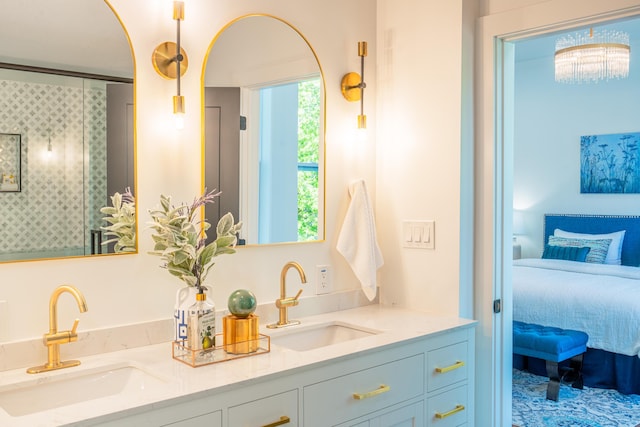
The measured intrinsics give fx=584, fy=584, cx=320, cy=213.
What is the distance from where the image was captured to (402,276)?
256 cm

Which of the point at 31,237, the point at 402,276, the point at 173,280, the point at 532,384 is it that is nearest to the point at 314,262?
the point at 402,276

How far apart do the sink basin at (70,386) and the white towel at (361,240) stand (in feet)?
3.52

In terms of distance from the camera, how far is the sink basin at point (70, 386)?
1.49 meters

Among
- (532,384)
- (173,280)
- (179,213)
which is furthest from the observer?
(532,384)

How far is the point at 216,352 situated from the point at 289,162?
863 mm

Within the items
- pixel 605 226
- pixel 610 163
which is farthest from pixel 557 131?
pixel 605 226

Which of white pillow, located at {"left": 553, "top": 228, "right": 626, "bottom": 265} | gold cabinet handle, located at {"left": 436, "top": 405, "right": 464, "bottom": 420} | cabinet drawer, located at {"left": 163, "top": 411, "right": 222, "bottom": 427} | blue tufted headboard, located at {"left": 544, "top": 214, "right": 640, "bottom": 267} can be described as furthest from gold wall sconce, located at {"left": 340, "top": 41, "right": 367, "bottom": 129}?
blue tufted headboard, located at {"left": 544, "top": 214, "right": 640, "bottom": 267}

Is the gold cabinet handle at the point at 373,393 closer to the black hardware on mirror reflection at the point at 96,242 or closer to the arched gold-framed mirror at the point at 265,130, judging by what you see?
the arched gold-framed mirror at the point at 265,130

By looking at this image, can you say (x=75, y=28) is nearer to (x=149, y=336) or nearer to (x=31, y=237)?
(x=31, y=237)

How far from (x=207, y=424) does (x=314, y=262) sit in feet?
3.43

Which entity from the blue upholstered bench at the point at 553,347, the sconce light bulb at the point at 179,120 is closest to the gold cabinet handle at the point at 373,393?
the sconce light bulb at the point at 179,120

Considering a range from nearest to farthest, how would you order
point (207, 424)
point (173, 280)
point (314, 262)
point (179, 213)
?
point (207, 424)
point (179, 213)
point (173, 280)
point (314, 262)

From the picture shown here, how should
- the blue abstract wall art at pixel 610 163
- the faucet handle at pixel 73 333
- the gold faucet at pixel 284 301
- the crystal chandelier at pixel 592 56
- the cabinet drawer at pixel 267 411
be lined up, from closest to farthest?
the cabinet drawer at pixel 267 411, the faucet handle at pixel 73 333, the gold faucet at pixel 284 301, the crystal chandelier at pixel 592 56, the blue abstract wall art at pixel 610 163

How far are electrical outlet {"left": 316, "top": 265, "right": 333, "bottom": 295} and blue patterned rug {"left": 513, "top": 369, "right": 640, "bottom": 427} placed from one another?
160cm
